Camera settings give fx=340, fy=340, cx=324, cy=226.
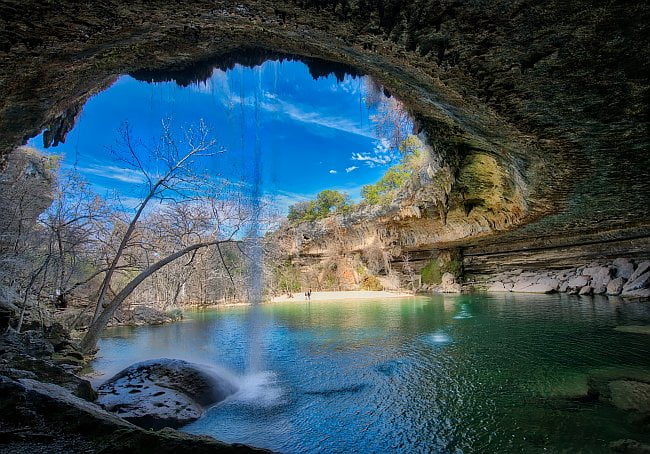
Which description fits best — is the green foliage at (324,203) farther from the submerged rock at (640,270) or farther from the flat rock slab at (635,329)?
the flat rock slab at (635,329)

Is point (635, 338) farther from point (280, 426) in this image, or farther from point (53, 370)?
point (53, 370)

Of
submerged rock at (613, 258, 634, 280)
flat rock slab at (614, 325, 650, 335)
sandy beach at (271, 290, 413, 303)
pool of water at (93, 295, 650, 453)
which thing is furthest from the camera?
sandy beach at (271, 290, 413, 303)

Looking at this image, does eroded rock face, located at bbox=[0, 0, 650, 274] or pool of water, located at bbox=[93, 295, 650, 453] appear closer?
eroded rock face, located at bbox=[0, 0, 650, 274]

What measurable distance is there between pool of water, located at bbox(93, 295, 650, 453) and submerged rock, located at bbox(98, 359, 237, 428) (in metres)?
0.32

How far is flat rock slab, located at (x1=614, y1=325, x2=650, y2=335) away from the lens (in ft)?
26.6

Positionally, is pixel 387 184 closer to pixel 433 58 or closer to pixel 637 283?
pixel 637 283

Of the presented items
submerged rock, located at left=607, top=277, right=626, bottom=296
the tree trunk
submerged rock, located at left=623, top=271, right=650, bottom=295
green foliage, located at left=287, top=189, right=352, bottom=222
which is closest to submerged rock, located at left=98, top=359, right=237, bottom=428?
the tree trunk

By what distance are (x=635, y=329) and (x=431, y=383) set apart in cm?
620

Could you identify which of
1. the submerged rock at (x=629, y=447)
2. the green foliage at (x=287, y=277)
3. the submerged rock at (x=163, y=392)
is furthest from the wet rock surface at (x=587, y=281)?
the green foliage at (x=287, y=277)

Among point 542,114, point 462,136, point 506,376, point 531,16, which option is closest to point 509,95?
point 542,114

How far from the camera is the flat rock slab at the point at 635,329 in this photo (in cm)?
809

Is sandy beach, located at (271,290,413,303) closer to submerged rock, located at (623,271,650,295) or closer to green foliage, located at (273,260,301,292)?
→ green foliage, located at (273,260,301,292)

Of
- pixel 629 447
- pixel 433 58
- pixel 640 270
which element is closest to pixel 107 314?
pixel 433 58

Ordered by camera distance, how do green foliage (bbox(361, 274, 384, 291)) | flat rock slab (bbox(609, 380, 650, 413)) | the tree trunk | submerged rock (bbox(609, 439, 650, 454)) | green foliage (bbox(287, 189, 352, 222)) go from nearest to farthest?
submerged rock (bbox(609, 439, 650, 454)) < flat rock slab (bbox(609, 380, 650, 413)) < the tree trunk < green foliage (bbox(361, 274, 384, 291)) < green foliage (bbox(287, 189, 352, 222))
